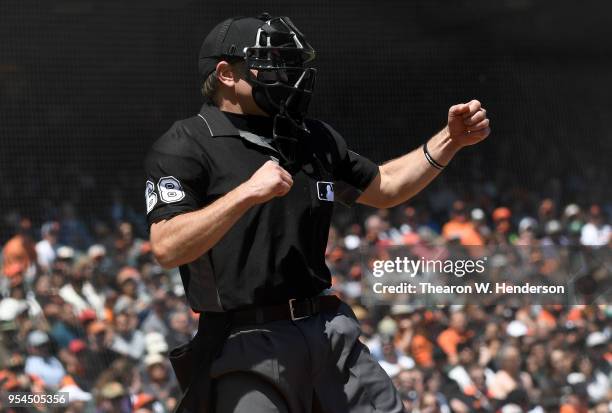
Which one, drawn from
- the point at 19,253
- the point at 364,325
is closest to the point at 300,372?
the point at 364,325

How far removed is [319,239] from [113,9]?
4.90 metres

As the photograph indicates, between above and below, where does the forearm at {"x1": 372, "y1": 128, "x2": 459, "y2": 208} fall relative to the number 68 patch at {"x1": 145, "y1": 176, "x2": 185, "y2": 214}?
below

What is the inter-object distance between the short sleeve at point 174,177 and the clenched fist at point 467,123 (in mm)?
762

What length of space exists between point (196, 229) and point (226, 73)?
0.56 metres

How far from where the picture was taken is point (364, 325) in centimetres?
666

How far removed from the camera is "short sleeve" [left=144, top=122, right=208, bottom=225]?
2639mm

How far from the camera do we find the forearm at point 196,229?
248cm

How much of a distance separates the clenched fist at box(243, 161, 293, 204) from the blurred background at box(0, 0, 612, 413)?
415 centimetres

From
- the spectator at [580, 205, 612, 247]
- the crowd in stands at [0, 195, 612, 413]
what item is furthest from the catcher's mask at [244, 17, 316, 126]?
the spectator at [580, 205, 612, 247]

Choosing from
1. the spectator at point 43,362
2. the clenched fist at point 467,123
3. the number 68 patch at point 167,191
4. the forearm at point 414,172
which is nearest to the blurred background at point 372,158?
the spectator at point 43,362

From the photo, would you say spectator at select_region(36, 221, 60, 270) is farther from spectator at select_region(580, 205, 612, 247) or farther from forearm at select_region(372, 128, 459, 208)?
forearm at select_region(372, 128, 459, 208)

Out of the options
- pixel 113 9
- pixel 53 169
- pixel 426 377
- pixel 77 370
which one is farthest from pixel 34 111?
pixel 426 377

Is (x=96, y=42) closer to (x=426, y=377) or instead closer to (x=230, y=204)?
(x=426, y=377)

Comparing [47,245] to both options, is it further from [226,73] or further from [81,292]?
[226,73]
